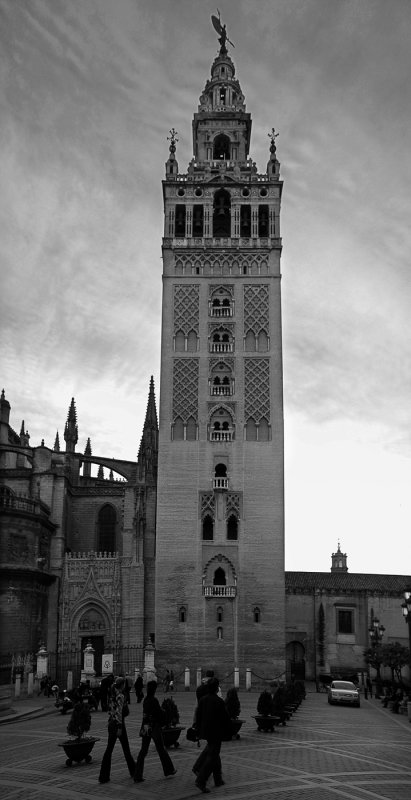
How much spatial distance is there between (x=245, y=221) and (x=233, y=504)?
17621mm

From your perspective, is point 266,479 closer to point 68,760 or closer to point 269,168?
point 269,168

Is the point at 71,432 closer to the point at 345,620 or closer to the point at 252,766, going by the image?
the point at 345,620

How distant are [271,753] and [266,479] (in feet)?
94.5

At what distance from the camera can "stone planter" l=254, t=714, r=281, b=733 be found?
2028cm

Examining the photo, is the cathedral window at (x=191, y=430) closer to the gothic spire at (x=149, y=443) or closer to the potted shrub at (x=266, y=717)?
the gothic spire at (x=149, y=443)

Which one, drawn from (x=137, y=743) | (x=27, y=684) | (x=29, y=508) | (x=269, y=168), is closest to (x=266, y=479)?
(x=29, y=508)

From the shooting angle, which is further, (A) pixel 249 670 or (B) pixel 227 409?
(B) pixel 227 409

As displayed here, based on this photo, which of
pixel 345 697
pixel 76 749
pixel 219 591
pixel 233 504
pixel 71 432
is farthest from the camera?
pixel 71 432

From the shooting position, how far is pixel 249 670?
4028cm

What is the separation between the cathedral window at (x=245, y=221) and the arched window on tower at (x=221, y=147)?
17.1ft

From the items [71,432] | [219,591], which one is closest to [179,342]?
[71,432]

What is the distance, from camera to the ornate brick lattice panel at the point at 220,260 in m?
49.0

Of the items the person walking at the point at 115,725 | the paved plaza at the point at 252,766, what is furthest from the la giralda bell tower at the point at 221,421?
the person walking at the point at 115,725

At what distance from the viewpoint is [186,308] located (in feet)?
159
